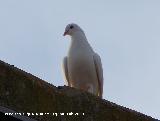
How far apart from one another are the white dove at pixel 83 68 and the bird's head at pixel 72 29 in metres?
0.60

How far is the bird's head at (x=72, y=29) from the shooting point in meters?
11.6

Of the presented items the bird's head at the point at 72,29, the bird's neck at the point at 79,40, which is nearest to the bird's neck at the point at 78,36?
the bird's neck at the point at 79,40

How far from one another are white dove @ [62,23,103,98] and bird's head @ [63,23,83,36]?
60 centimetres

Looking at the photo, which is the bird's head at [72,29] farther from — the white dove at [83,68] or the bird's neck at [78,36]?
the white dove at [83,68]

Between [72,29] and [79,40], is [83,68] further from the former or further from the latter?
[72,29]

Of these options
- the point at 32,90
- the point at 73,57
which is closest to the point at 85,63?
the point at 73,57

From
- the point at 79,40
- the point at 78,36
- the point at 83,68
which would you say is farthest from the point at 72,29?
the point at 83,68

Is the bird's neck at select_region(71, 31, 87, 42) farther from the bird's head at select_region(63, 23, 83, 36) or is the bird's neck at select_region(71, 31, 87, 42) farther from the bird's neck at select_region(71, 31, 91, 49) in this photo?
the bird's head at select_region(63, 23, 83, 36)

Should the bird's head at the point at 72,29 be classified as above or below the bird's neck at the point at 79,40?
above

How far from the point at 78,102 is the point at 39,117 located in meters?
0.69

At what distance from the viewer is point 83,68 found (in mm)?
10406

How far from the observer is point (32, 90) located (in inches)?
194

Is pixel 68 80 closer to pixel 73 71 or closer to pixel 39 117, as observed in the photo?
pixel 73 71

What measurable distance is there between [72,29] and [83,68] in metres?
1.49
